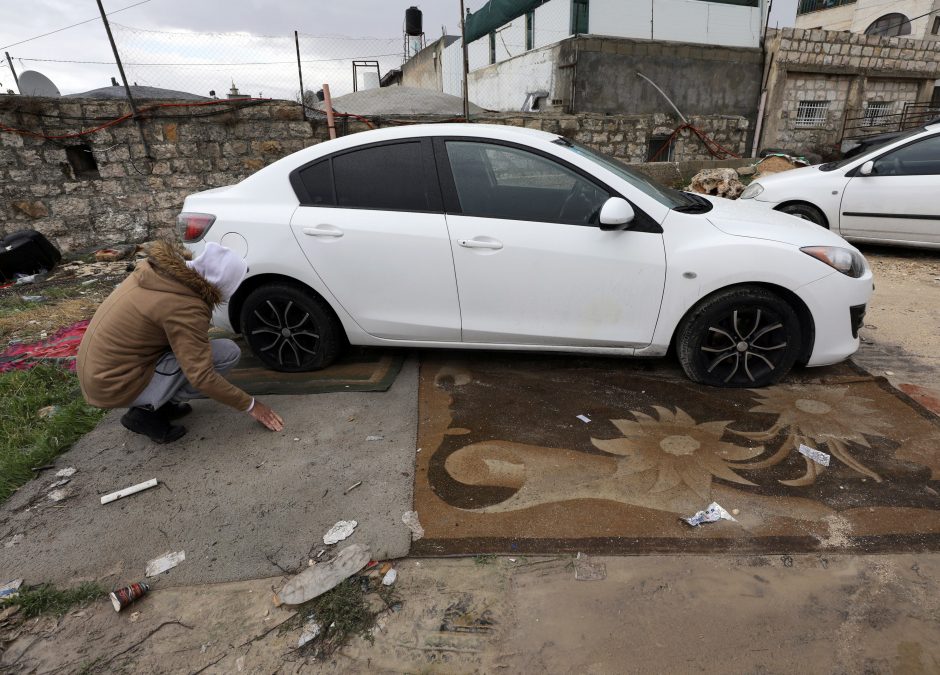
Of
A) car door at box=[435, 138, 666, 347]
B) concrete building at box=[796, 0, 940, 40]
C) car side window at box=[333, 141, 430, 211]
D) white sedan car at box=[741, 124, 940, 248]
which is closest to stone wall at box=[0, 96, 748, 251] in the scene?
car side window at box=[333, 141, 430, 211]

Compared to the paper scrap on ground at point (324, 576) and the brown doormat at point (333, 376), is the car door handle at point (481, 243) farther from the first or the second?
the paper scrap on ground at point (324, 576)

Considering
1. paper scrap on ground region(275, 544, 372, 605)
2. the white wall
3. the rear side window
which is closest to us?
paper scrap on ground region(275, 544, 372, 605)

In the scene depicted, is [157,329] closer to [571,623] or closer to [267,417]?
[267,417]

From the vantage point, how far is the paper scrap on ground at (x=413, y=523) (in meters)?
2.16

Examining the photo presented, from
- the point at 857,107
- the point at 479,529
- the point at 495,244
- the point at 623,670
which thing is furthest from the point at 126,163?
the point at 857,107

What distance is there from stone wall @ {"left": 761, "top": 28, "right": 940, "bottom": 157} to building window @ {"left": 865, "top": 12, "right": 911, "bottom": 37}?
9.36 meters

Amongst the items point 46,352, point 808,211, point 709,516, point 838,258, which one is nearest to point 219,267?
point 709,516

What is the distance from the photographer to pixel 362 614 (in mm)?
1843

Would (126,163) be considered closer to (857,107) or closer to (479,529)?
(479,529)

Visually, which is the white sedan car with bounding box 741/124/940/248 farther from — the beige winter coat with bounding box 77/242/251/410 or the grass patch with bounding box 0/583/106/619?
the grass patch with bounding box 0/583/106/619

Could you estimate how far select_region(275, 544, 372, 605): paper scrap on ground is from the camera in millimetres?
1914

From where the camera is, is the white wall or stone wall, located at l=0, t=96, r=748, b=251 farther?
the white wall

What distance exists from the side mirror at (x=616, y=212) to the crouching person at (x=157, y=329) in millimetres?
1966

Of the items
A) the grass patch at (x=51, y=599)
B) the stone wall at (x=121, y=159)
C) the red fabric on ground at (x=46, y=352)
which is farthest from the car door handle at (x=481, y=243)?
the stone wall at (x=121, y=159)
